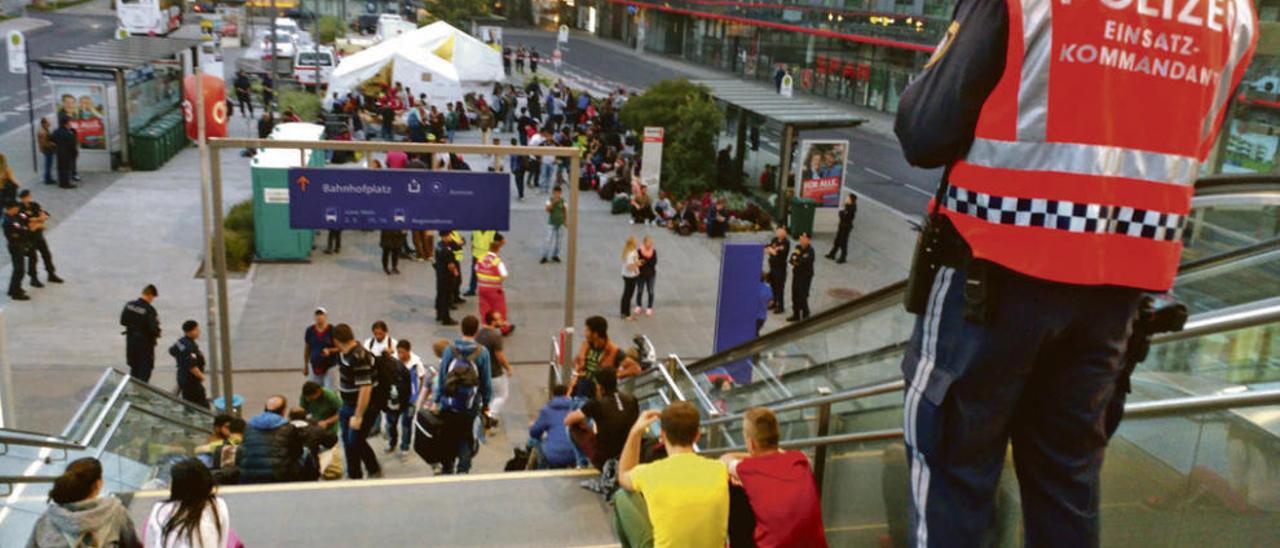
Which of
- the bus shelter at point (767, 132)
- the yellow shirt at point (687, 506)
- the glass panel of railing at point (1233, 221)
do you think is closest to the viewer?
the glass panel of railing at point (1233, 221)

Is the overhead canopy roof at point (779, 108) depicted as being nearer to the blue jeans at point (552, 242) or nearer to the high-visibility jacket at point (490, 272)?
the blue jeans at point (552, 242)

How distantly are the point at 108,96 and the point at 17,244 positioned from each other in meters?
10.3

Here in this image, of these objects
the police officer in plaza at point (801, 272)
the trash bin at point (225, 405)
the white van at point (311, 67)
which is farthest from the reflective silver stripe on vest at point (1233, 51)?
the white van at point (311, 67)

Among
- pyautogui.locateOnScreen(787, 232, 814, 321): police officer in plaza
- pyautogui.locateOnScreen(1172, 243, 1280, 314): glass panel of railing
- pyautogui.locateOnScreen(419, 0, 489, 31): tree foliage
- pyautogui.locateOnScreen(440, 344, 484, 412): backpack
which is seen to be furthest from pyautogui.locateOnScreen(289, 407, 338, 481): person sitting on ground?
pyautogui.locateOnScreen(419, 0, 489, 31): tree foliage

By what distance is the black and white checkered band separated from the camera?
2381mm

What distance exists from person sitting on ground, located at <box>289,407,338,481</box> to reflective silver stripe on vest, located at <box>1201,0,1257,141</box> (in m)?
7.37

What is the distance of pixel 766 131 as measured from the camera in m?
26.0

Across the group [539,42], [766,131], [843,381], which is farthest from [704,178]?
[539,42]

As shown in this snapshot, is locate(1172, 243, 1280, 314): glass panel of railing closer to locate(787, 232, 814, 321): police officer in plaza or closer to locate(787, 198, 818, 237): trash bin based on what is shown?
locate(787, 232, 814, 321): police officer in plaza

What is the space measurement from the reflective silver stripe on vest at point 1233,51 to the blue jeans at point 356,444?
8710 mm

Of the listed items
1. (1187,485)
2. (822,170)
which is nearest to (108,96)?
(822,170)

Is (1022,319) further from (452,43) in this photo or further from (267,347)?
(452,43)

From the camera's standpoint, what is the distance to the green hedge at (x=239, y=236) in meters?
19.1

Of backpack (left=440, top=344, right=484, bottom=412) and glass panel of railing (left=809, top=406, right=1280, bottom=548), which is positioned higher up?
glass panel of railing (left=809, top=406, right=1280, bottom=548)
